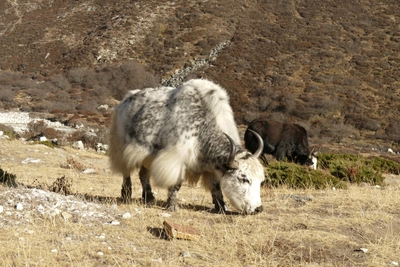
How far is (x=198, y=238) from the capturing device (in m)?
4.79

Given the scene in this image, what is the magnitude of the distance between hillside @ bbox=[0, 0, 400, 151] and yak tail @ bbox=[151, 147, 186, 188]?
74.0 feet

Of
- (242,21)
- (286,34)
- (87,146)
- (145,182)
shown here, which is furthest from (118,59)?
(145,182)

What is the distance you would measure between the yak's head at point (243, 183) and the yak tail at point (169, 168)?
0.59 metres

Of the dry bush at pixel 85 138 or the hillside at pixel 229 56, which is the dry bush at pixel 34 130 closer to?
the dry bush at pixel 85 138

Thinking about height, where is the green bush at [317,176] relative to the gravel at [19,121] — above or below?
above

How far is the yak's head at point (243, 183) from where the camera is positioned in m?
6.03

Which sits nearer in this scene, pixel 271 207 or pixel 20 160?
pixel 271 207

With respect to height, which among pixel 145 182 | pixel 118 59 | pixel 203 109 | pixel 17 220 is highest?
pixel 203 109

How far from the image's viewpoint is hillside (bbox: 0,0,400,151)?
32.1 m

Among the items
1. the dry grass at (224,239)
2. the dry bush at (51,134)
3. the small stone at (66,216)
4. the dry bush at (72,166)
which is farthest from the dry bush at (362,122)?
the small stone at (66,216)

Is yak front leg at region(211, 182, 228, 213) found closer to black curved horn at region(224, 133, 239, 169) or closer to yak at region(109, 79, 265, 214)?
yak at region(109, 79, 265, 214)

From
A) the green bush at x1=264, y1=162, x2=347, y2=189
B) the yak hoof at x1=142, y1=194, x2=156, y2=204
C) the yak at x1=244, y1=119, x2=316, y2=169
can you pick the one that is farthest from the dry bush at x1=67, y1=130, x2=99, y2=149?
the yak hoof at x1=142, y1=194, x2=156, y2=204

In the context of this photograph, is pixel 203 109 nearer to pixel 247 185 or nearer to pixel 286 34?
pixel 247 185

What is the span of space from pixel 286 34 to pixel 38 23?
88.0 ft
